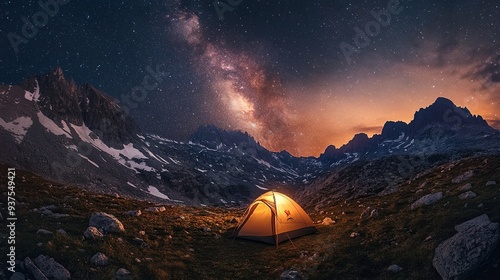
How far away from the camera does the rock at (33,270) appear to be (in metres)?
10.1

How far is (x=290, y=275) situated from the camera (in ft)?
38.6

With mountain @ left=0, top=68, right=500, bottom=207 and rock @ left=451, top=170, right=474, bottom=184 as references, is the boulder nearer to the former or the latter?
rock @ left=451, top=170, right=474, bottom=184

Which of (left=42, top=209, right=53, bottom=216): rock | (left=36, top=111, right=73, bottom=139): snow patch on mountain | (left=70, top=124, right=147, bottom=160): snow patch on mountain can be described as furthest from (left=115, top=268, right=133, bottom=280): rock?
(left=70, top=124, right=147, bottom=160): snow patch on mountain

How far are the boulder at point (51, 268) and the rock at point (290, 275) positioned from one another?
8.18 meters

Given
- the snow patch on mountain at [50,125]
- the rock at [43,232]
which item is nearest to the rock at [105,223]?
the rock at [43,232]

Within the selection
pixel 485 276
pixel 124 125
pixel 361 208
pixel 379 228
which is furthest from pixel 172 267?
pixel 124 125

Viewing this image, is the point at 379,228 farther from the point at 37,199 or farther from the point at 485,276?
the point at 37,199

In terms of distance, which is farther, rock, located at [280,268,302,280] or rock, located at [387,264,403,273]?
rock, located at [280,268,302,280]

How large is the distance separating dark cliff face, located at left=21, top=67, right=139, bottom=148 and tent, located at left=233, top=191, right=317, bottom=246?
153469mm

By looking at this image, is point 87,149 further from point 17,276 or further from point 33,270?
point 17,276

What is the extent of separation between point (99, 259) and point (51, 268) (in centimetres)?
160

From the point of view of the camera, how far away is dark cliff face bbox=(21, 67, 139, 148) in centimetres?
14512

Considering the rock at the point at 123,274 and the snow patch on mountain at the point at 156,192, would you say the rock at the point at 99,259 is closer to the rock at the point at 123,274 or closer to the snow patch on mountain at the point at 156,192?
the rock at the point at 123,274

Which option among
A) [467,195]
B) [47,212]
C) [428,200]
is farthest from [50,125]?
[467,195]
